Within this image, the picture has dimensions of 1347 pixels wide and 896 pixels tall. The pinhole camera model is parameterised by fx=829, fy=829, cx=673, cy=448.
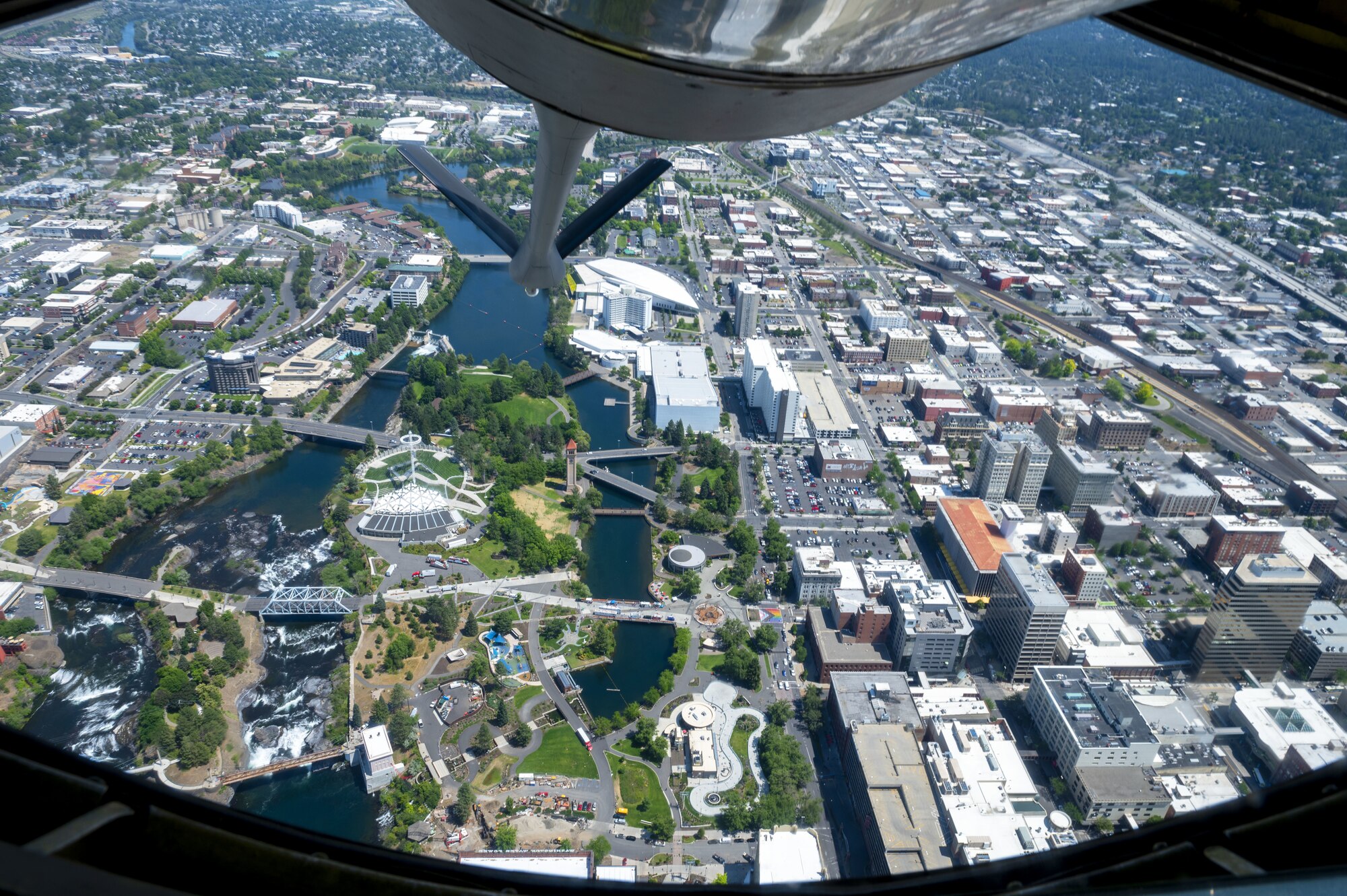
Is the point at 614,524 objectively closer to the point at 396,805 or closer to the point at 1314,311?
the point at 396,805

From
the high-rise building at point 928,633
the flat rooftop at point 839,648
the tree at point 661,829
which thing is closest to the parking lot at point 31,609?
the tree at point 661,829

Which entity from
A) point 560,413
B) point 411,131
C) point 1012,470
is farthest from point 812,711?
point 411,131

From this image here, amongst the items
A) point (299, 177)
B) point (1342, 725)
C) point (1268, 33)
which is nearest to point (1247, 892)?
point (1268, 33)

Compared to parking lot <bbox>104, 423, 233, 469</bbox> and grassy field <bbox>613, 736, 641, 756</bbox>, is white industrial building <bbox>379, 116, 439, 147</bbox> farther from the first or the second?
grassy field <bbox>613, 736, 641, 756</bbox>

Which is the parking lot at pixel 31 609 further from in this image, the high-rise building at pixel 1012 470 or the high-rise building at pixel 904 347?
the high-rise building at pixel 904 347

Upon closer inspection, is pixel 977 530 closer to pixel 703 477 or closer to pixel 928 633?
pixel 928 633
